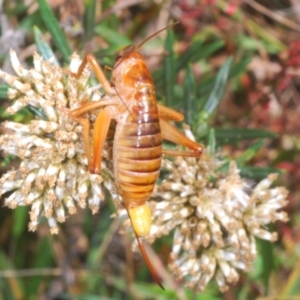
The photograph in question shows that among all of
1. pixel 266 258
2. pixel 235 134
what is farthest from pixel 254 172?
pixel 266 258

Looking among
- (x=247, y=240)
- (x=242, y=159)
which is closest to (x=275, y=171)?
(x=242, y=159)

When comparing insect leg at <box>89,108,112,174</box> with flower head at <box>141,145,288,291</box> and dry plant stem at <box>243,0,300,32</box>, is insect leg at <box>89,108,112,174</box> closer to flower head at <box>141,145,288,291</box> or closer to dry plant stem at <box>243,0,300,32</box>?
flower head at <box>141,145,288,291</box>

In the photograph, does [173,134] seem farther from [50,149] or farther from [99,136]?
[50,149]

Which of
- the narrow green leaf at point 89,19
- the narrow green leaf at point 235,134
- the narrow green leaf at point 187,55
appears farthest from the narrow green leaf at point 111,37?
the narrow green leaf at point 235,134

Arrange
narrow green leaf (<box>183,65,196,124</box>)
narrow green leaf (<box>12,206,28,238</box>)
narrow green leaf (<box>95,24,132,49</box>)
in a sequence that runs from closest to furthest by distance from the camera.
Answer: narrow green leaf (<box>183,65,196,124</box>) → narrow green leaf (<box>95,24,132,49</box>) → narrow green leaf (<box>12,206,28,238</box>)

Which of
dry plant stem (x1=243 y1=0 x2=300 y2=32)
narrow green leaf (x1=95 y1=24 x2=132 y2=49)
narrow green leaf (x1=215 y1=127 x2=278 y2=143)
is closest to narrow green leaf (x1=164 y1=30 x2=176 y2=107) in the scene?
narrow green leaf (x1=215 y1=127 x2=278 y2=143)

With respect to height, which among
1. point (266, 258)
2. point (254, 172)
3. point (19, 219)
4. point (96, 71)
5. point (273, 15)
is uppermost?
point (96, 71)

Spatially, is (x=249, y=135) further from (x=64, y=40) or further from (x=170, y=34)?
(x=64, y=40)
